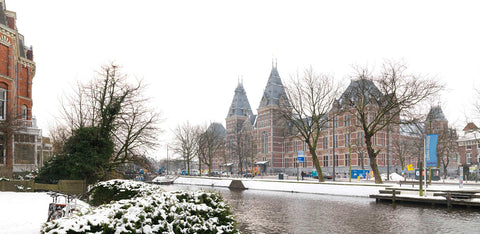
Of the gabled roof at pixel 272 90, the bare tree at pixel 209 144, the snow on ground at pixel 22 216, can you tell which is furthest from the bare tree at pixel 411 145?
the snow on ground at pixel 22 216

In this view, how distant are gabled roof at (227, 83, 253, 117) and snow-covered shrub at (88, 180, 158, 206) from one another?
8327 cm

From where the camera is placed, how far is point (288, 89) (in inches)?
1383

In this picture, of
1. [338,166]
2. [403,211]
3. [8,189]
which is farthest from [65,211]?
[338,166]

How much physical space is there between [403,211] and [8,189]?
22.3 m

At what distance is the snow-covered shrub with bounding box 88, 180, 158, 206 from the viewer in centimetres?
1176

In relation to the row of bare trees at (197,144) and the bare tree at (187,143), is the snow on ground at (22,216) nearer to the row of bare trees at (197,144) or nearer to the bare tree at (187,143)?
the row of bare trees at (197,144)

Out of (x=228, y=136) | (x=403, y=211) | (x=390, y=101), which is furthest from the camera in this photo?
(x=228, y=136)

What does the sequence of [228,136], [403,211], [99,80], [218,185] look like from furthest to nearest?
[228,136]
[218,185]
[99,80]
[403,211]

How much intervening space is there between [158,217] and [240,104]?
92.4 meters

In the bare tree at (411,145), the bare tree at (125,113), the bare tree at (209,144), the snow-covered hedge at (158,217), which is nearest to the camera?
the snow-covered hedge at (158,217)

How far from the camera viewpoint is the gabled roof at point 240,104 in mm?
97000

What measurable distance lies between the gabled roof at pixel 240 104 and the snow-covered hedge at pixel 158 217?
89.3m

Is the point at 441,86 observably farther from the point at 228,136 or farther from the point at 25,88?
the point at 228,136

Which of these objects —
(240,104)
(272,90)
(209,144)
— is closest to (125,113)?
(209,144)
